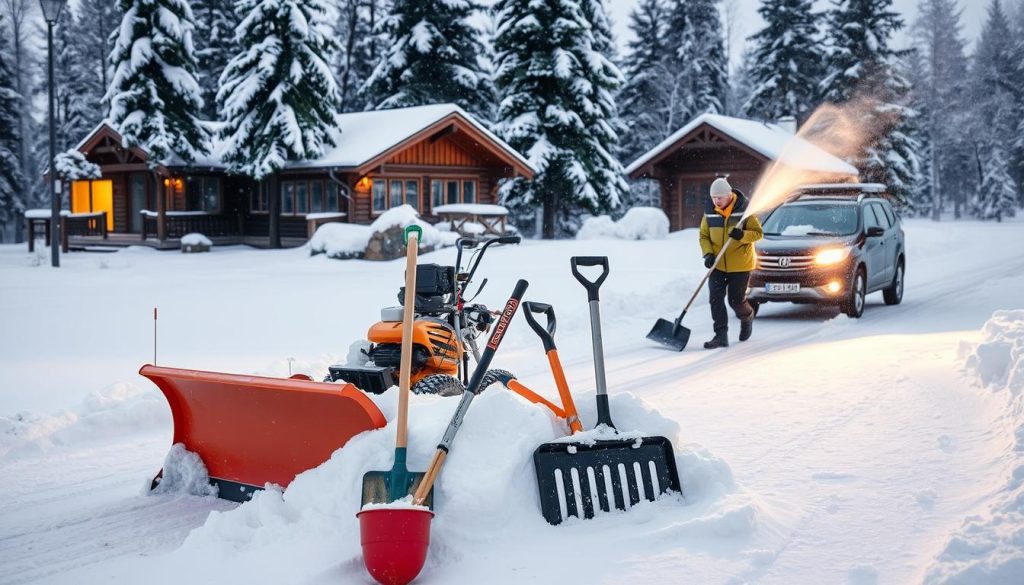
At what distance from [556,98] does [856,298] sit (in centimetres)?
2313

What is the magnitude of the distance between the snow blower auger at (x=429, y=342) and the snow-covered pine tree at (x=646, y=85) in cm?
4267

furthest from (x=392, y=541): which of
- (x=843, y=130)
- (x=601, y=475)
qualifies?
(x=843, y=130)

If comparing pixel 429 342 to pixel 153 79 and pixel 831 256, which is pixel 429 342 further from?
pixel 153 79

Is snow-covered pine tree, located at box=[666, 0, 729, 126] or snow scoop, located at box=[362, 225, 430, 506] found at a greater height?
snow-covered pine tree, located at box=[666, 0, 729, 126]

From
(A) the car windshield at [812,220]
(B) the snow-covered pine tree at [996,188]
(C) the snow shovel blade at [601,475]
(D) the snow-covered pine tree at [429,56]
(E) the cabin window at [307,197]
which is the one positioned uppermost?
(D) the snow-covered pine tree at [429,56]

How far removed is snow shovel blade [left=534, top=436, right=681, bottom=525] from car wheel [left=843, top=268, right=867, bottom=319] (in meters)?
8.32

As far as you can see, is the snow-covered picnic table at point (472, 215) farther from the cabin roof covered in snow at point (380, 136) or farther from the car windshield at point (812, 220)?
the car windshield at point (812, 220)

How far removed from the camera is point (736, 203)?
1084cm

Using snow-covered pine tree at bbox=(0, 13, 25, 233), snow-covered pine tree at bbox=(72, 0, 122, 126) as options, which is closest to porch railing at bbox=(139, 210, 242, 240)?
snow-covered pine tree at bbox=(0, 13, 25, 233)

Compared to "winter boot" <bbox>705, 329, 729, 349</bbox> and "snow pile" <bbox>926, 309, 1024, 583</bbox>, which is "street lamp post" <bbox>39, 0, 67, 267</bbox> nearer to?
"winter boot" <bbox>705, 329, 729, 349</bbox>

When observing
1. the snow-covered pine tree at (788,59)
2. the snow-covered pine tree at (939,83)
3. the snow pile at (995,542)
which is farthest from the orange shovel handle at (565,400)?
the snow-covered pine tree at (939,83)

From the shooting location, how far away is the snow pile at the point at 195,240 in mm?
28688

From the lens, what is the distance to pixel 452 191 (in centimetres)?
3212

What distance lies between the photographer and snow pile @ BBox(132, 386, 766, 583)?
4.17 meters
